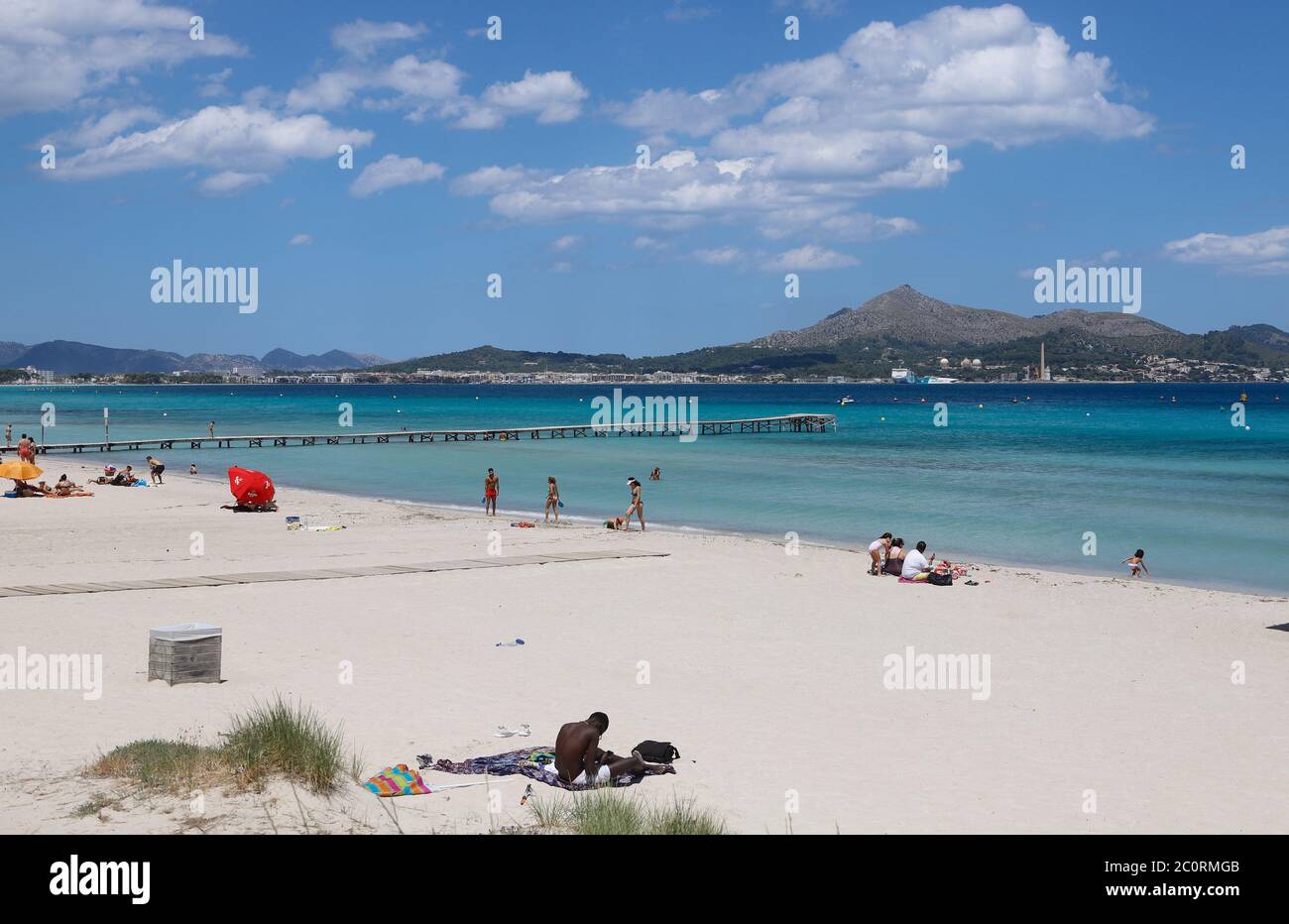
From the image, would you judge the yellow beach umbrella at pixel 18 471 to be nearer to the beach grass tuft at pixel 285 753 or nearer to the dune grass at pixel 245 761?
the dune grass at pixel 245 761

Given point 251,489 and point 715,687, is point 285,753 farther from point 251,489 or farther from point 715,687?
point 251,489

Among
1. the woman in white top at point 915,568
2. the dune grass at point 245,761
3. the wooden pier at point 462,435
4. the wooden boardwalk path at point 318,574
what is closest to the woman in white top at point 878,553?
the woman in white top at point 915,568

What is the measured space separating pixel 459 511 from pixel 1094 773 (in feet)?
81.8

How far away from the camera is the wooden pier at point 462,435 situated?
6025 centimetres

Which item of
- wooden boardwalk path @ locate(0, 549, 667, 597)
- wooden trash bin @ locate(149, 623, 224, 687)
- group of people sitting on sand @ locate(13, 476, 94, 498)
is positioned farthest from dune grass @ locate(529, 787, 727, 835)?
group of people sitting on sand @ locate(13, 476, 94, 498)

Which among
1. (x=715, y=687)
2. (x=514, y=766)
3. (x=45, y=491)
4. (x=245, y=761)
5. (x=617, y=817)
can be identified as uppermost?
(x=45, y=491)

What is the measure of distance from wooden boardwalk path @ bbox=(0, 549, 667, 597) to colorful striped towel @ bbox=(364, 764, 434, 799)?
1038 cm

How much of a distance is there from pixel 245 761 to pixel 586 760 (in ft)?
8.44

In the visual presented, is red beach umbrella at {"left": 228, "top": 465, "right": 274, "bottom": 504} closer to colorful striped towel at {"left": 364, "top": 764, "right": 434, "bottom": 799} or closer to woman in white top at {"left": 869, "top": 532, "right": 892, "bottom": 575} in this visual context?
woman in white top at {"left": 869, "top": 532, "right": 892, "bottom": 575}

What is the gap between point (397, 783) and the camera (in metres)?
8.16

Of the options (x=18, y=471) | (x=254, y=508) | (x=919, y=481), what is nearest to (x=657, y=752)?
(x=254, y=508)
